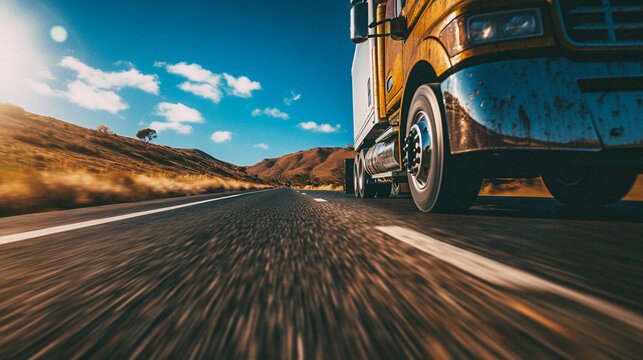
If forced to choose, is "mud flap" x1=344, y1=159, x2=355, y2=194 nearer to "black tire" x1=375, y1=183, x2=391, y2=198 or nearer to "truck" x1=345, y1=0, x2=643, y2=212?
"black tire" x1=375, y1=183, x2=391, y2=198

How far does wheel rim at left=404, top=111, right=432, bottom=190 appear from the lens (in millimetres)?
2967

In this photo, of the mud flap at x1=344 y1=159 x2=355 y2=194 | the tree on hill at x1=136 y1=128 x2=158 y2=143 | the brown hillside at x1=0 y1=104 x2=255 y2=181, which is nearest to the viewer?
the mud flap at x1=344 y1=159 x2=355 y2=194

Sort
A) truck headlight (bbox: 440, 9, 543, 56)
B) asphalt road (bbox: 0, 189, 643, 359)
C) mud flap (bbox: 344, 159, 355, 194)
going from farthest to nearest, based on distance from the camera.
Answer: mud flap (bbox: 344, 159, 355, 194) < truck headlight (bbox: 440, 9, 543, 56) < asphalt road (bbox: 0, 189, 643, 359)

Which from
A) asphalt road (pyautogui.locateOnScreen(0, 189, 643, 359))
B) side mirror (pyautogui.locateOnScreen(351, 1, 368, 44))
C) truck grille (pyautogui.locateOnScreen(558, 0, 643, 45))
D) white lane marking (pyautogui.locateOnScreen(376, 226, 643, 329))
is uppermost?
side mirror (pyautogui.locateOnScreen(351, 1, 368, 44))

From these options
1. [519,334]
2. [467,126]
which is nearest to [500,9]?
[467,126]

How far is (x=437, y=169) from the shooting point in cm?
272

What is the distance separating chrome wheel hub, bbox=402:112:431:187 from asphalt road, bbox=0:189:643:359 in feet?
4.82

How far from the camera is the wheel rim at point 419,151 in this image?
2967 mm

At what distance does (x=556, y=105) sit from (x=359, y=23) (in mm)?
2827

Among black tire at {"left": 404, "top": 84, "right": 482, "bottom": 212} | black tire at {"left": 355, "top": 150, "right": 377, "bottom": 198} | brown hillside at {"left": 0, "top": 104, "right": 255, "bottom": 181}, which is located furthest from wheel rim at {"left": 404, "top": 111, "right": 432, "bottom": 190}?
brown hillside at {"left": 0, "top": 104, "right": 255, "bottom": 181}

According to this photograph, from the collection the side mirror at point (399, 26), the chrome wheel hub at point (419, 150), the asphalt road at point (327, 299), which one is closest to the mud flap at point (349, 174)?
the chrome wheel hub at point (419, 150)

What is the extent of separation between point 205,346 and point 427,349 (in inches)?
17.2

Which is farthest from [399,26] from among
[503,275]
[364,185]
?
[364,185]

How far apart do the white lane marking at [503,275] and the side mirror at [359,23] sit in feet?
10.7
